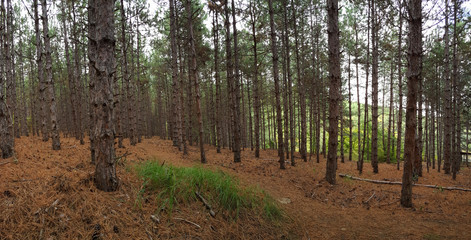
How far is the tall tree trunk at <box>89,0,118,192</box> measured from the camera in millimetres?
3822

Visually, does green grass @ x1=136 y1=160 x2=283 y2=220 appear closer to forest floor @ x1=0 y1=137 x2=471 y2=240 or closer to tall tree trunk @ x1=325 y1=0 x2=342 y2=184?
forest floor @ x1=0 y1=137 x2=471 y2=240

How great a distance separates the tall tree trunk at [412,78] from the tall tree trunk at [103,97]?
22.7 feet

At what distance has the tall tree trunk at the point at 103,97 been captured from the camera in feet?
12.5

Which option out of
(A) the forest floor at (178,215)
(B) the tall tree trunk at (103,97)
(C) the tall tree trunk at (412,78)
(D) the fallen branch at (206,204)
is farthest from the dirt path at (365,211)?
(B) the tall tree trunk at (103,97)

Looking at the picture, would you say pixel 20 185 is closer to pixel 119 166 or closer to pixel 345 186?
pixel 119 166

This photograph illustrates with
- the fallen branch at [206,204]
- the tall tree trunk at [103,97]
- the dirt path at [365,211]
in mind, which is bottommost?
the dirt path at [365,211]

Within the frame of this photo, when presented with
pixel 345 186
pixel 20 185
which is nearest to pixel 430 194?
pixel 345 186

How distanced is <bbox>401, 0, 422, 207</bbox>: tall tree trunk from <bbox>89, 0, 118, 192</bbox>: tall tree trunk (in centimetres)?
691

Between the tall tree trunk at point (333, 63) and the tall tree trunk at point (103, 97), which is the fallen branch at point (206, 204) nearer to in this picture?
the tall tree trunk at point (103, 97)

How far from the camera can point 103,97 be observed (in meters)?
3.83

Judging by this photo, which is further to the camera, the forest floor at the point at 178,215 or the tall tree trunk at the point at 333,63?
the tall tree trunk at the point at 333,63

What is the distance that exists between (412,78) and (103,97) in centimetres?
731

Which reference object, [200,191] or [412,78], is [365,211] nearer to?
[412,78]

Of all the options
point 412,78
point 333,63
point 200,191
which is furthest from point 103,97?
point 333,63
